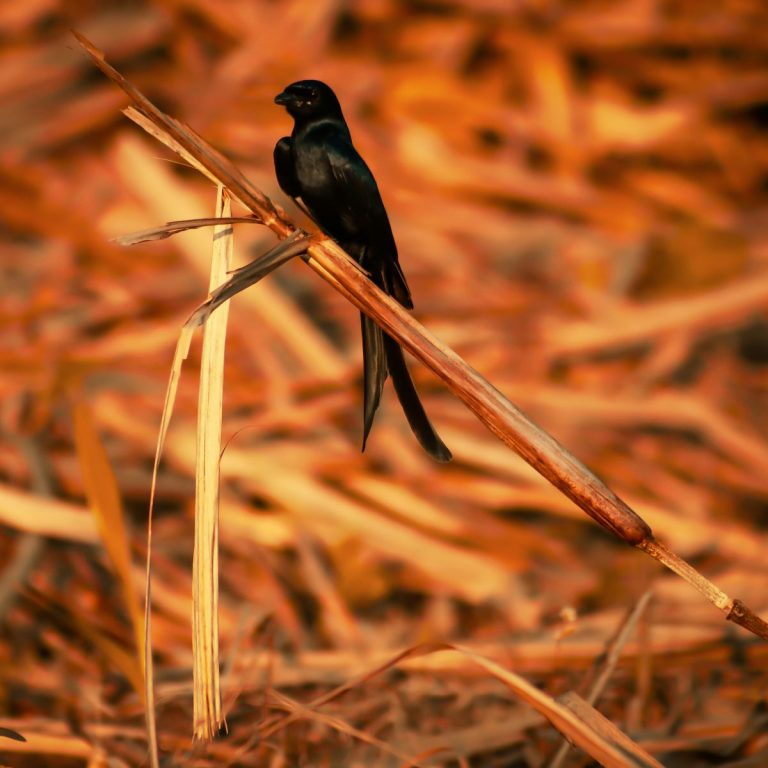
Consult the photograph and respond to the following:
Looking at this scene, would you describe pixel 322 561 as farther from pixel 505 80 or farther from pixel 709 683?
pixel 505 80

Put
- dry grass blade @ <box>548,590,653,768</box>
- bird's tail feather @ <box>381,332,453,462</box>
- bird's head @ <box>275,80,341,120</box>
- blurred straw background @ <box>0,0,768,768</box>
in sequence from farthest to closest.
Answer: blurred straw background @ <box>0,0,768,768</box>
dry grass blade @ <box>548,590,653,768</box>
bird's head @ <box>275,80,341,120</box>
bird's tail feather @ <box>381,332,453,462</box>

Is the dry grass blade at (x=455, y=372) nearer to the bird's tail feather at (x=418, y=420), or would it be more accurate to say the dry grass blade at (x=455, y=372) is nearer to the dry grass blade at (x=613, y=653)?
the bird's tail feather at (x=418, y=420)

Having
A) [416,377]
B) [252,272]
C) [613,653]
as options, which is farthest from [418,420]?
[416,377]

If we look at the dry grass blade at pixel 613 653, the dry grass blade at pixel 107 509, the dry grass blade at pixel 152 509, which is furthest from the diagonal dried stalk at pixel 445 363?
the dry grass blade at pixel 107 509

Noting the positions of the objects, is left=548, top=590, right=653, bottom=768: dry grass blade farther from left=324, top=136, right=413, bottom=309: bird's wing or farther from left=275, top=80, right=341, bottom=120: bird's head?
left=275, top=80, right=341, bottom=120: bird's head

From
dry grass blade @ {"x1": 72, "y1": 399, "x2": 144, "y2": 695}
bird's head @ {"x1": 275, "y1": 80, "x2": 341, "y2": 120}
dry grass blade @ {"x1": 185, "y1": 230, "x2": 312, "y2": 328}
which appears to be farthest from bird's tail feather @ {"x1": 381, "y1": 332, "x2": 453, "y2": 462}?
dry grass blade @ {"x1": 72, "y1": 399, "x2": 144, "y2": 695}

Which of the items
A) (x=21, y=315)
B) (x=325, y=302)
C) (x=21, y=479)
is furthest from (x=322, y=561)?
(x=21, y=315)
